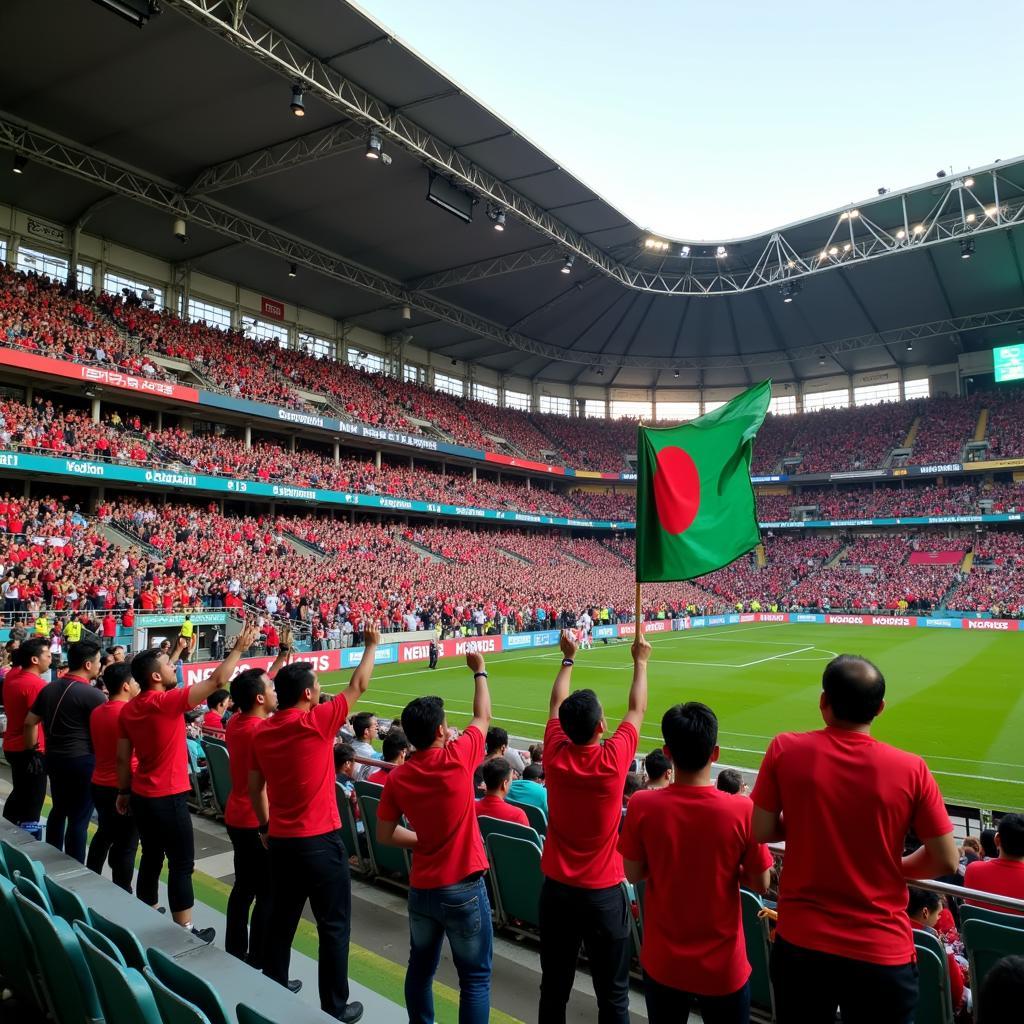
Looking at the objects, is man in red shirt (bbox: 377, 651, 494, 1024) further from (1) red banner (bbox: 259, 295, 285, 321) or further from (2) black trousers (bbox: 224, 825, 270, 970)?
(1) red banner (bbox: 259, 295, 285, 321)

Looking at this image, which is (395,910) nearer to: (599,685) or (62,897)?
(62,897)

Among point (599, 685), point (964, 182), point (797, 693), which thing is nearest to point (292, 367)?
point (599, 685)

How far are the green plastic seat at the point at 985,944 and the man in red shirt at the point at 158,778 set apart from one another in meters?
4.50

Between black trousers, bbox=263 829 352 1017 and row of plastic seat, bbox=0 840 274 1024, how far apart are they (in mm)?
901

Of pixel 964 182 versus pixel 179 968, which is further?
pixel 964 182

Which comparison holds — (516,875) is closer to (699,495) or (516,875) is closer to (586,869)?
(586,869)

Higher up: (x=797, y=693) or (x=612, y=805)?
(x=612, y=805)

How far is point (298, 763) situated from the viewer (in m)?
4.07

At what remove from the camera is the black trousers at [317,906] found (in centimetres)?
395

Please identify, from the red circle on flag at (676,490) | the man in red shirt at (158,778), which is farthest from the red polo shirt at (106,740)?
the red circle on flag at (676,490)

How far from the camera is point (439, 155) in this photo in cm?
2583

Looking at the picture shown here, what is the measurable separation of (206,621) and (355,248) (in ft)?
64.4

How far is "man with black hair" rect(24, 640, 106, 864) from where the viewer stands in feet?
19.3

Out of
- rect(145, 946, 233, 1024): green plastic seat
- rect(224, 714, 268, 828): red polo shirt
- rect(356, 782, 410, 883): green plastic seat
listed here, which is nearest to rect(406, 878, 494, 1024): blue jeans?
rect(145, 946, 233, 1024): green plastic seat
